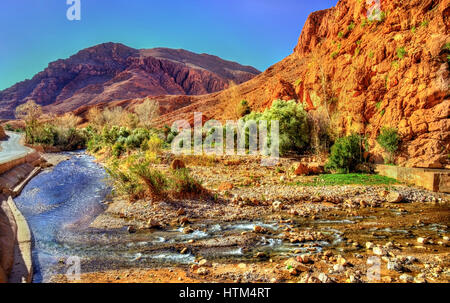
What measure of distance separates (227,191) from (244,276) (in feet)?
19.2

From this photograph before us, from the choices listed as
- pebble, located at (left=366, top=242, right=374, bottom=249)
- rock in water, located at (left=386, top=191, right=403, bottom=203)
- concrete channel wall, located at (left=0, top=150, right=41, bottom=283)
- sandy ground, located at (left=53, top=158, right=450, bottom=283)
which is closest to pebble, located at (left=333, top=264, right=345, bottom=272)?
sandy ground, located at (left=53, top=158, right=450, bottom=283)

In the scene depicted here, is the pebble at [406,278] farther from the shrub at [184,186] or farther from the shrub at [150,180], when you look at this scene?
the shrub at [150,180]

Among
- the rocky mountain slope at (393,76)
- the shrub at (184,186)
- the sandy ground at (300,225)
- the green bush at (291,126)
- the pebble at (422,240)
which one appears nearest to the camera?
the sandy ground at (300,225)

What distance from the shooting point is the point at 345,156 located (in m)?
13.4

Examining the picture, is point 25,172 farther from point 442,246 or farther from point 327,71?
point 327,71

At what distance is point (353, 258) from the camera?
510 centimetres

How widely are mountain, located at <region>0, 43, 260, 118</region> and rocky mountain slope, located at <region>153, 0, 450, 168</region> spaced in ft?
249

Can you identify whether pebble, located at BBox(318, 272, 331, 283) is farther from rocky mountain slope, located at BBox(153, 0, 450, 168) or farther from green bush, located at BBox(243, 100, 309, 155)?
green bush, located at BBox(243, 100, 309, 155)

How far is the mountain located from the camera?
8952cm

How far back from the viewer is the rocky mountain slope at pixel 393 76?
13.4 m

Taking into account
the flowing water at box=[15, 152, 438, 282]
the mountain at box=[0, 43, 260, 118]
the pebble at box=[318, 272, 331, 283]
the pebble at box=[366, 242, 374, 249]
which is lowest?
the flowing water at box=[15, 152, 438, 282]

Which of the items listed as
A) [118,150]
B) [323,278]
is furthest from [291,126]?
[118,150]

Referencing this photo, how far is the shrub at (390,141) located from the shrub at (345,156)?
171 cm

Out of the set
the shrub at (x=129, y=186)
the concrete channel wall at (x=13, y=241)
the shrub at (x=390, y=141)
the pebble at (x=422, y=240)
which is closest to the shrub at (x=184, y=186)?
the shrub at (x=129, y=186)
